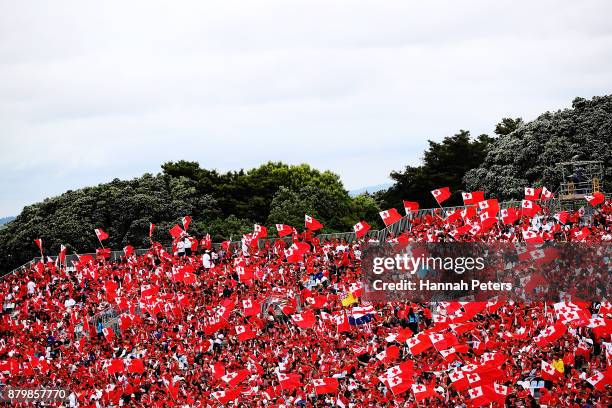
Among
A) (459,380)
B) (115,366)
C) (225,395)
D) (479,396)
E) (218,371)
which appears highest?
(459,380)

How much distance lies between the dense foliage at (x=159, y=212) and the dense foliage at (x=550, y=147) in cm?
1070

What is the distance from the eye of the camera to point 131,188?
185ft

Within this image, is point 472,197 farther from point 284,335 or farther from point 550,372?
point 550,372

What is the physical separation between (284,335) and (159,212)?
912 inches

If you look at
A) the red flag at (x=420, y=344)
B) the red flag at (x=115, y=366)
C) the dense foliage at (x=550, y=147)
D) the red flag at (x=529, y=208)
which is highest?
the dense foliage at (x=550, y=147)

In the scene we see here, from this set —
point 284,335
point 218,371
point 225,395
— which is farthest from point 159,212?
point 225,395

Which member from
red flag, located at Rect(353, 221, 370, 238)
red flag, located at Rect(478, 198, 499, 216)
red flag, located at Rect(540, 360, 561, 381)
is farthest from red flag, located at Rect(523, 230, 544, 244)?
red flag, located at Rect(353, 221, 370, 238)

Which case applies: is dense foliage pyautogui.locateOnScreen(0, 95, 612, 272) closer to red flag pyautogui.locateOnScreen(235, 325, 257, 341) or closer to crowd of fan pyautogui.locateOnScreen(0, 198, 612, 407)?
crowd of fan pyautogui.locateOnScreen(0, 198, 612, 407)

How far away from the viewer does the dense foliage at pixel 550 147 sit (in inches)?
1820

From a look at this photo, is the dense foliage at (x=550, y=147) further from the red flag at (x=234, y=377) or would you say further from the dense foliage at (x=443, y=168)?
the red flag at (x=234, y=377)

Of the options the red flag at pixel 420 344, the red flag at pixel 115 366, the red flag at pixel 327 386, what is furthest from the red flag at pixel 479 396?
the red flag at pixel 115 366

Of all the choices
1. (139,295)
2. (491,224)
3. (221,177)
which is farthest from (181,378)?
(221,177)

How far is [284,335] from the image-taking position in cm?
3369

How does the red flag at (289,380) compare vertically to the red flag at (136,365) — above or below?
above
